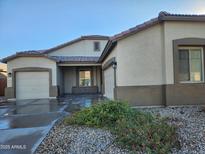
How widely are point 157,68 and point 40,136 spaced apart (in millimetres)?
6744

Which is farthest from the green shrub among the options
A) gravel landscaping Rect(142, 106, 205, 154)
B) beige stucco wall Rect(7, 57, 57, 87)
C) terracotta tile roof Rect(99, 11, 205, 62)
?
beige stucco wall Rect(7, 57, 57, 87)

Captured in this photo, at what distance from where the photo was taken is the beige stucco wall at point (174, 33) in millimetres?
9602

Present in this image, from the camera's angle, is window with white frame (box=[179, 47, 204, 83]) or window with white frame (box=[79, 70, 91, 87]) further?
window with white frame (box=[79, 70, 91, 87])

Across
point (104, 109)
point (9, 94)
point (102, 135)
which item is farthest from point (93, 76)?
point (102, 135)

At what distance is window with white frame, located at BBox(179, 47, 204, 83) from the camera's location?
992 cm

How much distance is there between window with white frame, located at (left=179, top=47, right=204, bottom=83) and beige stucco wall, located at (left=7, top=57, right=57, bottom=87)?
37.1ft

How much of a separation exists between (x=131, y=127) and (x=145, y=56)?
18.2 ft

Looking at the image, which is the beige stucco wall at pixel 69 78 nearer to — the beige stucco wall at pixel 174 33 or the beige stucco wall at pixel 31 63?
the beige stucco wall at pixel 31 63

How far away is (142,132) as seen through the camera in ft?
15.3

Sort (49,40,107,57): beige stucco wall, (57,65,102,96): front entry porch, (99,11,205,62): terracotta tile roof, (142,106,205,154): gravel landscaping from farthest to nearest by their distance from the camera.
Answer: (49,40,107,57): beige stucco wall → (57,65,102,96): front entry porch → (99,11,205,62): terracotta tile roof → (142,106,205,154): gravel landscaping

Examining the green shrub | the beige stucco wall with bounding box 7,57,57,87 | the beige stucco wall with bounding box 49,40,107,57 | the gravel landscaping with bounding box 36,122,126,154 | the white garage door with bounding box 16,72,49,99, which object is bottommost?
the gravel landscaping with bounding box 36,122,126,154

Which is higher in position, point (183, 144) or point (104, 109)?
point (104, 109)

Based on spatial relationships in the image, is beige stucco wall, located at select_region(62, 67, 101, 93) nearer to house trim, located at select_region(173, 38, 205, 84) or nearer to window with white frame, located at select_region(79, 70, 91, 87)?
window with white frame, located at select_region(79, 70, 91, 87)

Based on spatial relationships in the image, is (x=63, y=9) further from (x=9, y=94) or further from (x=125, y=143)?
(x=125, y=143)
